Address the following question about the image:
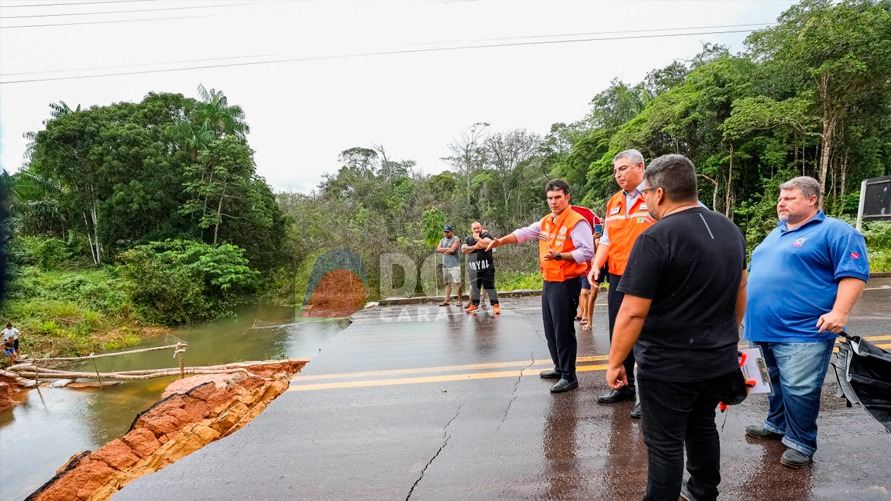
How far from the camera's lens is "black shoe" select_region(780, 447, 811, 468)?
2590 millimetres

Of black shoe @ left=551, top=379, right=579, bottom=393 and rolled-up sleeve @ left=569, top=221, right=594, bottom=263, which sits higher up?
rolled-up sleeve @ left=569, top=221, right=594, bottom=263

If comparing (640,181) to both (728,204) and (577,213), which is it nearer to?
(577,213)

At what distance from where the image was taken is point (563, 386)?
3.90 meters

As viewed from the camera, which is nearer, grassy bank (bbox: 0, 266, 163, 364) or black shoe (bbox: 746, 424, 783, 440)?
black shoe (bbox: 746, 424, 783, 440)

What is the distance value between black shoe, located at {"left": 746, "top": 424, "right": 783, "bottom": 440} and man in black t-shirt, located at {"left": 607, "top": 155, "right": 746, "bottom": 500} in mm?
1352

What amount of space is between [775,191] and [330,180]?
88.6 ft

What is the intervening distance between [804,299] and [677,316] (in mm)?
1305

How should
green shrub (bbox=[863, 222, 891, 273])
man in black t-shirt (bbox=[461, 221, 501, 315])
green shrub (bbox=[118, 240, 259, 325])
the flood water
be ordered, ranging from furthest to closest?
1. green shrub (bbox=[118, 240, 259, 325])
2. green shrub (bbox=[863, 222, 891, 273])
3. man in black t-shirt (bbox=[461, 221, 501, 315])
4. the flood water

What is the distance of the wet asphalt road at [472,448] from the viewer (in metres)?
2.54

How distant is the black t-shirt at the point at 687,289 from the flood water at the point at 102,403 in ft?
23.6

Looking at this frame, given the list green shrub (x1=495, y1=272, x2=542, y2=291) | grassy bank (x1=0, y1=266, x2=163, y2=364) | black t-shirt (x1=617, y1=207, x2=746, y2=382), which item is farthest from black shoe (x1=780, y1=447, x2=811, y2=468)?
grassy bank (x1=0, y1=266, x2=163, y2=364)

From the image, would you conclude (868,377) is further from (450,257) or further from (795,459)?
(450,257)

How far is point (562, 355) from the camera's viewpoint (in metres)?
3.90

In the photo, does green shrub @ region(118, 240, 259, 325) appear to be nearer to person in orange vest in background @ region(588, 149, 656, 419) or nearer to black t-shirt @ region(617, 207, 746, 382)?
person in orange vest in background @ region(588, 149, 656, 419)
